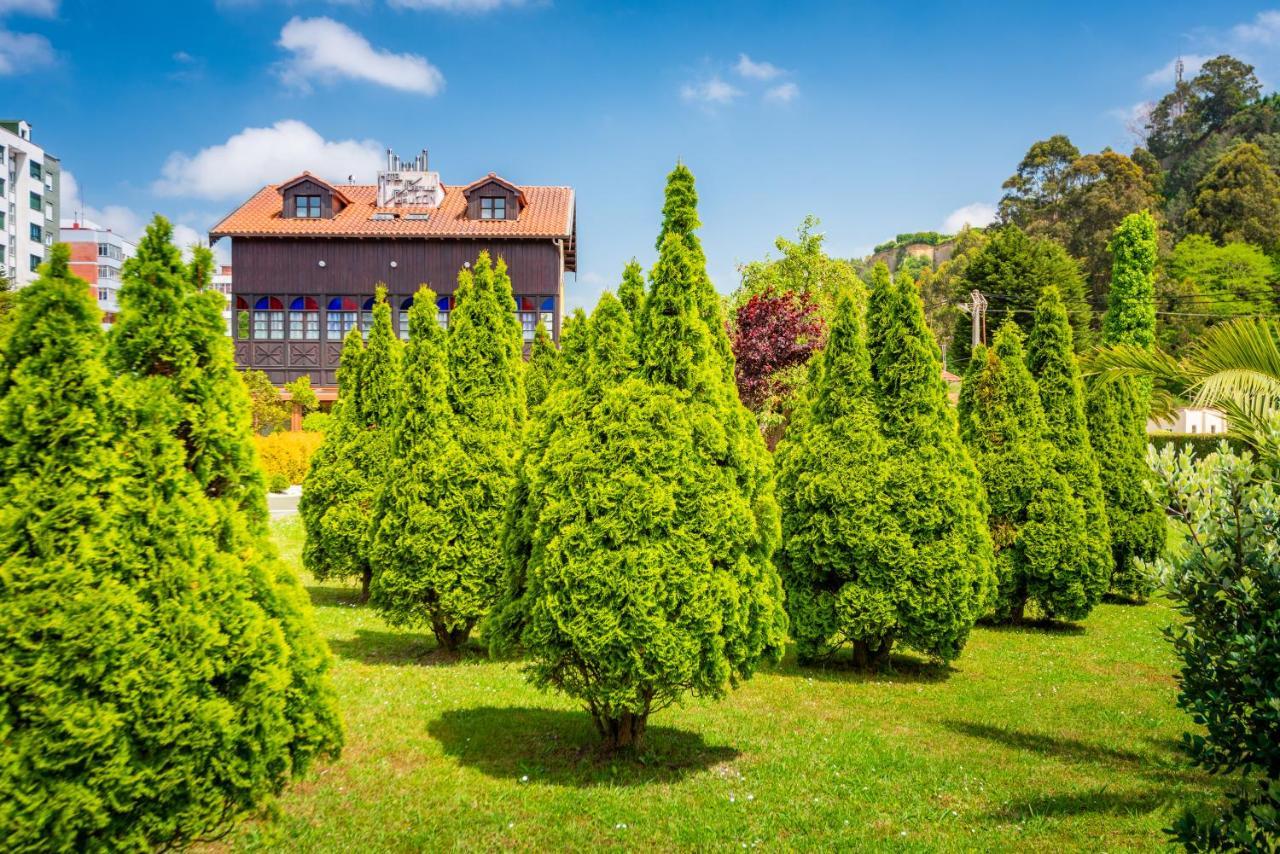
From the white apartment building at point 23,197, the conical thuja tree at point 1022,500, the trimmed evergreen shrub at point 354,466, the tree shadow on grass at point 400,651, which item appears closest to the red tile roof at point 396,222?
the trimmed evergreen shrub at point 354,466

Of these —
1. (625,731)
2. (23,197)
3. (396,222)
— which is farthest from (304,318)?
(23,197)

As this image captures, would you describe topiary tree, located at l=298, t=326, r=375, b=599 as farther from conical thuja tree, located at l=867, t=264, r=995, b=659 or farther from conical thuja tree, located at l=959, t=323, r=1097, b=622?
conical thuja tree, located at l=959, t=323, r=1097, b=622

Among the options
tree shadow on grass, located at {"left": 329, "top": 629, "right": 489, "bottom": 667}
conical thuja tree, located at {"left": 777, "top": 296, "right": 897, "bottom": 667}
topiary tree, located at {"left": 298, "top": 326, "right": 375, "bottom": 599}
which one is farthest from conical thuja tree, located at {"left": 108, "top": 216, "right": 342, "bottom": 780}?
topiary tree, located at {"left": 298, "top": 326, "right": 375, "bottom": 599}

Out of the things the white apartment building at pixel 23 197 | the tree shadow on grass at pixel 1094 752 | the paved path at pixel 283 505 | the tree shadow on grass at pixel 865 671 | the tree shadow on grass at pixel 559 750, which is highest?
the white apartment building at pixel 23 197

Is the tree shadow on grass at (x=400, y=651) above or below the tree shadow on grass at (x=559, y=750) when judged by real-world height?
below

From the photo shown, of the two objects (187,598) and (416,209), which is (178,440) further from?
(416,209)

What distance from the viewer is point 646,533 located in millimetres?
6754

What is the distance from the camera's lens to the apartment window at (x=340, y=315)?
127ft

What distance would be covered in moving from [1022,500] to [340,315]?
104 feet

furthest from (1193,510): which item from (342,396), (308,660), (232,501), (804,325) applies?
(804,325)

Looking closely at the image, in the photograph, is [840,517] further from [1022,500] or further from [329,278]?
[329,278]

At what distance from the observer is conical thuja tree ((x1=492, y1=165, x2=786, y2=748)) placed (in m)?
6.56

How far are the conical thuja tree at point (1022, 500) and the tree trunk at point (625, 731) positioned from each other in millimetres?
8273

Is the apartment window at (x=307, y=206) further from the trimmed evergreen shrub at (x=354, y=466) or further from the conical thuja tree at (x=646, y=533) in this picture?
the conical thuja tree at (x=646, y=533)
